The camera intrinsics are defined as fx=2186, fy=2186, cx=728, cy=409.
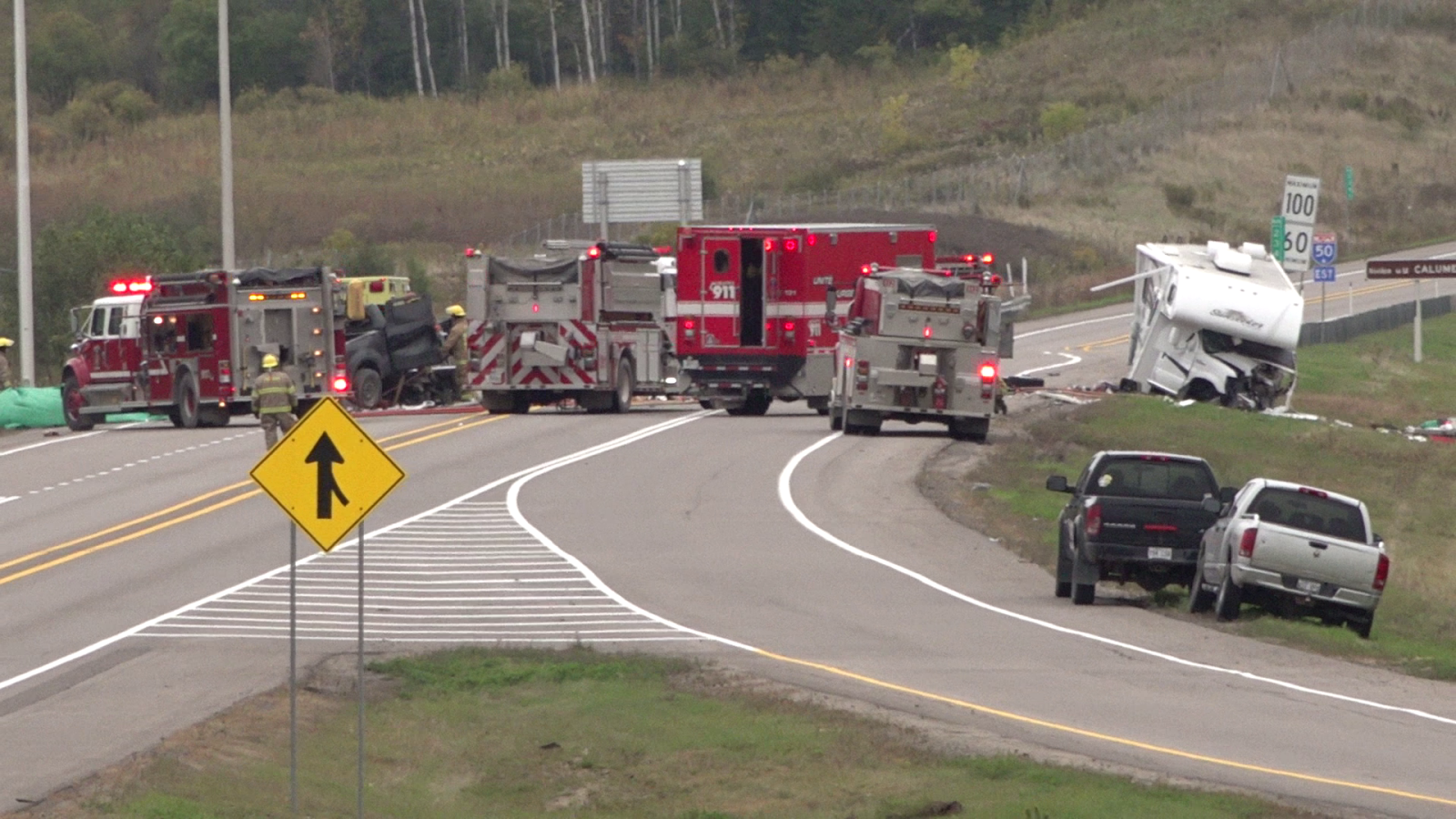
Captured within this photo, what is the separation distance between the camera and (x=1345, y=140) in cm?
9144

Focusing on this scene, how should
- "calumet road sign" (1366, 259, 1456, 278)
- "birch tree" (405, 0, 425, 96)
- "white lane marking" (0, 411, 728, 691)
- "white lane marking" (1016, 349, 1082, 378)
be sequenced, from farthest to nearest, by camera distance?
"birch tree" (405, 0, 425, 96) < "white lane marking" (1016, 349, 1082, 378) < "calumet road sign" (1366, 259, 1456, 278) < "white lane marking" (0, 411, 728, 691)

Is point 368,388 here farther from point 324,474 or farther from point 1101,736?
point 324,474

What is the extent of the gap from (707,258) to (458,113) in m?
70.2

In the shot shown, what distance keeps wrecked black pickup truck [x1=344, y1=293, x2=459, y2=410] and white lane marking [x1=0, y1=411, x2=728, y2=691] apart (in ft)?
20.4

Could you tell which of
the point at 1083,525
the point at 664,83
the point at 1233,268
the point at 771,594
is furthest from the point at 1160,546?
the point at 664,83

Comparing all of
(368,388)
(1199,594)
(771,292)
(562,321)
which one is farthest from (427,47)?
(1199,594)

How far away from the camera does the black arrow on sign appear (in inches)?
504

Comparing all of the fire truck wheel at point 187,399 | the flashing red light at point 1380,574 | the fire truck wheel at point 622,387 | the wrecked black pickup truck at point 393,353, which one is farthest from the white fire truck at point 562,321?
the flashing red light at point 1380,574

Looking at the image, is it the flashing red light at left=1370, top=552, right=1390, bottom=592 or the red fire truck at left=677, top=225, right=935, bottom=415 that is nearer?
the flashing red light at left=1370, top=552, right=1390, bottom=592

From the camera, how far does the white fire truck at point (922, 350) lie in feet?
109

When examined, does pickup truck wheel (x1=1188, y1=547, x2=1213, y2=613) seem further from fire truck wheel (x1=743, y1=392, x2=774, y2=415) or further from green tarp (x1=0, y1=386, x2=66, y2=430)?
green tarp (x1=0, y1=386, x2=66, y2=430)

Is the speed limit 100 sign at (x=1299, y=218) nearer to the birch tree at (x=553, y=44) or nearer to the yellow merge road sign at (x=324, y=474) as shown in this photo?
the yellow merge road sign at (x=324, y=474)

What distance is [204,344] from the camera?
3822cm

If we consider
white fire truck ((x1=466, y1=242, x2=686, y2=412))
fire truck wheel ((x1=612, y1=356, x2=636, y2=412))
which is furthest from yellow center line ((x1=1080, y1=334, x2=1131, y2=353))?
white fire truck ((x1=466, y1=242, x2=686, y2=412))
